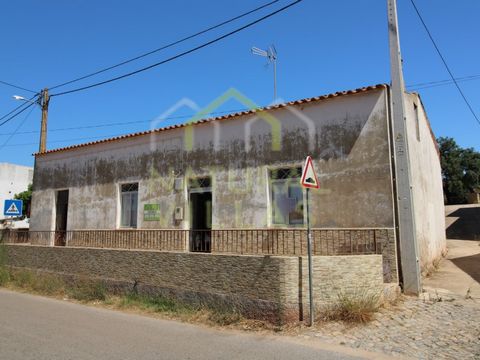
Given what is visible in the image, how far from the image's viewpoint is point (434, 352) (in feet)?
18.0

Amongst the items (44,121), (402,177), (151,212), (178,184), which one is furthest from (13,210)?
(402,177)

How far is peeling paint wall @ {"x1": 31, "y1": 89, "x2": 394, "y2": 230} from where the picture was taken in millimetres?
9016

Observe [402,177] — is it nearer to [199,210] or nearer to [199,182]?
[199,182]

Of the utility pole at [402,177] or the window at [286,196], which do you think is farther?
the window at [286,196]

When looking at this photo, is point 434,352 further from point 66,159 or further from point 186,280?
point 66,159

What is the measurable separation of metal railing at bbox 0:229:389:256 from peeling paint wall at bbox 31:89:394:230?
0.37 meters

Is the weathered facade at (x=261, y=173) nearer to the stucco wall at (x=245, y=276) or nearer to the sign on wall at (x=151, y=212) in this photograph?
the sign on wall at (x=151, y=212)

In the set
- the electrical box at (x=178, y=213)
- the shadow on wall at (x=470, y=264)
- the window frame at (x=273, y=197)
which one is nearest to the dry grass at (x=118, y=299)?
the electrical box at (x=178, y=213)

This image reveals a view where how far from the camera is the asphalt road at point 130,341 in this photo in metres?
5.45

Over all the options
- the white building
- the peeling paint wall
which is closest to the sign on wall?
the peeling paint wall

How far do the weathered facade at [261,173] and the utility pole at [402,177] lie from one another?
0.54ft

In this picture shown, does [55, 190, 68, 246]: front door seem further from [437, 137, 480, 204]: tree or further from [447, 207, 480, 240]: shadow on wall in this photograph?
[437, 137, 480, 204]: tree

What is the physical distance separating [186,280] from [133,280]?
1.81 metres

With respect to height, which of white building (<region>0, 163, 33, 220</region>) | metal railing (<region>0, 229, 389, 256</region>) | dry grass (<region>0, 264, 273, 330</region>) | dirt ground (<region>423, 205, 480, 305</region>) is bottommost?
dry grass (<region>0, 264, 273, 330</region>)
